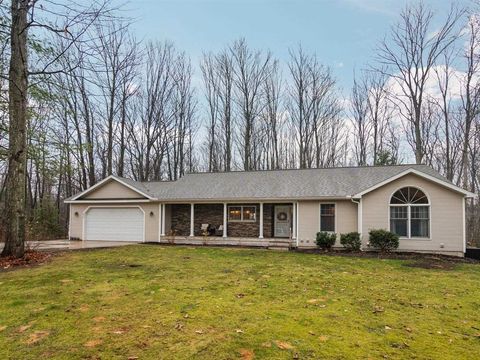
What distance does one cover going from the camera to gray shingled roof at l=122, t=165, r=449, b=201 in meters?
15.6

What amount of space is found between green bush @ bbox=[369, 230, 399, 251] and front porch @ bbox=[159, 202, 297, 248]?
140 inches

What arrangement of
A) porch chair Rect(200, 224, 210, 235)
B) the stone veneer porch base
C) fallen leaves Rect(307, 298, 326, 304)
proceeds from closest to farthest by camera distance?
fallen leaves Rect(307, 298, 326, 304) → the stone veneer porch base → porch chair Rect(200, 224, 210, 235)

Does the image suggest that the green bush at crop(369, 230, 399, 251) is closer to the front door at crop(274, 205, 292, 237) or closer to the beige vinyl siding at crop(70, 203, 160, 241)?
the front door at crop(274, 205, 292, 237)

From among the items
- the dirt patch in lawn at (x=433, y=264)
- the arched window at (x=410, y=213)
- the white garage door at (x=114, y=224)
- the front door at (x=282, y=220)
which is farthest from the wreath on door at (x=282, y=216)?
the white garage door at (x=114, y=224)

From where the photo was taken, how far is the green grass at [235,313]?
156 inches

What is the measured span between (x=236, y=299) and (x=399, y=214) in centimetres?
1020

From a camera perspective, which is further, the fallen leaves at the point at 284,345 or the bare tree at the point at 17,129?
the bare tree at the point at 17,129

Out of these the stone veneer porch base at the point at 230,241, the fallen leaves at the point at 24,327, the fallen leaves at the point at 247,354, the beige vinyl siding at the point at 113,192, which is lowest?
the stone veneer porch base at the point at 230,241

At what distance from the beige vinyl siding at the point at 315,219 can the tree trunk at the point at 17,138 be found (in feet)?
35.6

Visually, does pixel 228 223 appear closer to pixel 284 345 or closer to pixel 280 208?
pixel 280 208

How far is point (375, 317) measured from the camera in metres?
5.30

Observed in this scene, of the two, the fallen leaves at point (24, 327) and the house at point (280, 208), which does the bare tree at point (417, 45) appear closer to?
the house at point (280, 208)

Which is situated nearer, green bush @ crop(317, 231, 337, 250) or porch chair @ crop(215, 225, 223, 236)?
green bush @ crop(317, 231, 337, 250)

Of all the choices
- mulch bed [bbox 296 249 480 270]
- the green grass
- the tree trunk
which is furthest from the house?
the tree trunk
